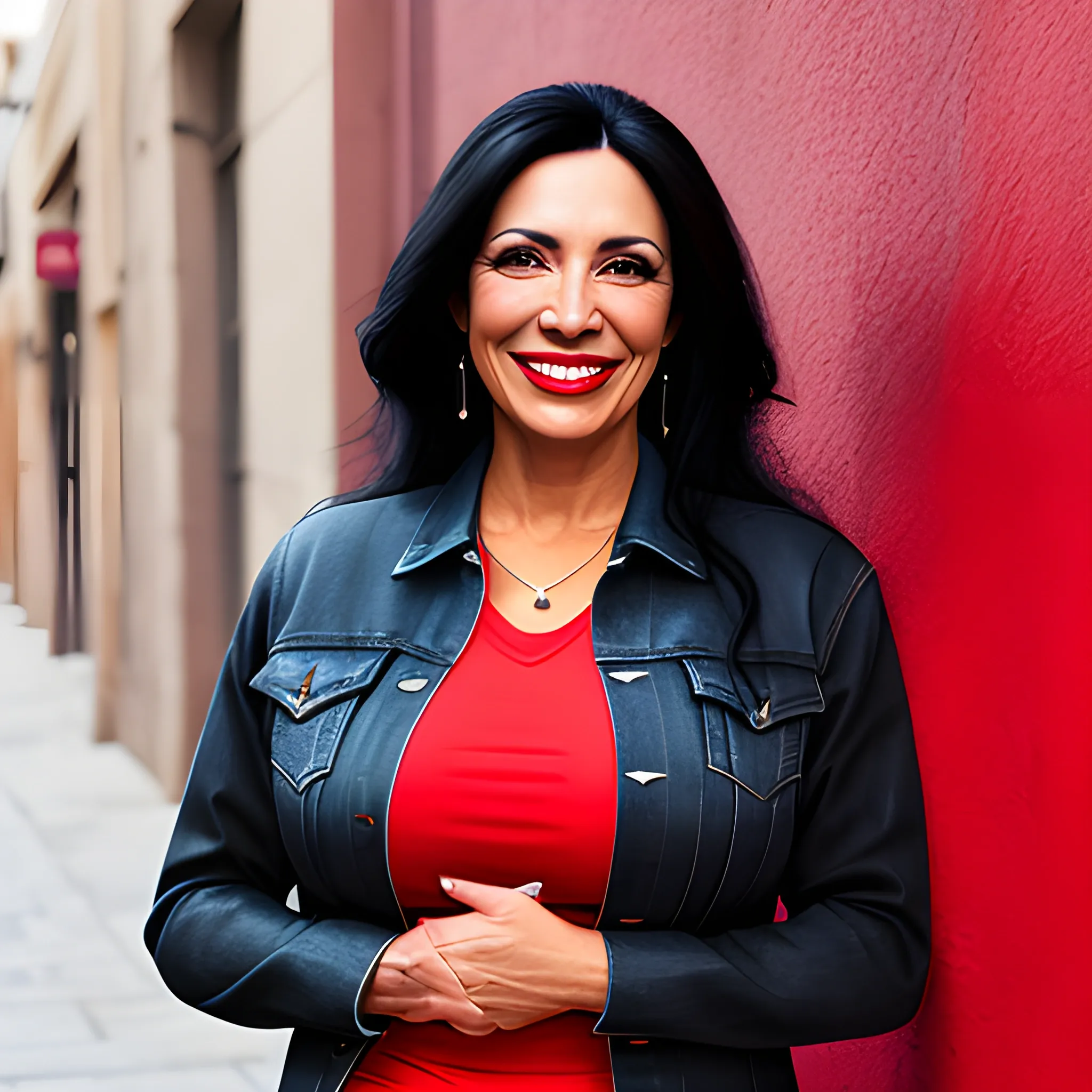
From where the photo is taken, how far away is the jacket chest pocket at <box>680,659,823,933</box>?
149 centimetres

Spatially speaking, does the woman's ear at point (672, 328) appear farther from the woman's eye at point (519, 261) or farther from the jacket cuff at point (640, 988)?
the jacket cuff at point (640, 988)

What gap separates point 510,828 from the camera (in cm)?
149

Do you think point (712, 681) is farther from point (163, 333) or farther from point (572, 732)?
point (163, 333)

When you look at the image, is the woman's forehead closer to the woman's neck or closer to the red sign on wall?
the woman's neck

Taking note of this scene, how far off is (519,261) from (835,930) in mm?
834

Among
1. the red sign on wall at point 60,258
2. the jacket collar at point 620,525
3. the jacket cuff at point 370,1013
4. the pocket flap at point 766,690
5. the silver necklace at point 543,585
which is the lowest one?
the jacket cuff at point 370,1013

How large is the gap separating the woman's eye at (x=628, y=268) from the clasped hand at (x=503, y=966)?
2.32ft

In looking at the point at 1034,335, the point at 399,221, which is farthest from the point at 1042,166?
the point at 399,221

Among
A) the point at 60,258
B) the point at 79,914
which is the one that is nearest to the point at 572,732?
the point at 79,914

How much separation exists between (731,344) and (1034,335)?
1.17 feet

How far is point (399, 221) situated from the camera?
4.30 m

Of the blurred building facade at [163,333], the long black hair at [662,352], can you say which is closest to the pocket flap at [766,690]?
the long black hair at [662,352]

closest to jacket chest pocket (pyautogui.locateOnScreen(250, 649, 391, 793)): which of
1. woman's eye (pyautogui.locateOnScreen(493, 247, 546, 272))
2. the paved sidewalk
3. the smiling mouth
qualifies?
the smiling mouth

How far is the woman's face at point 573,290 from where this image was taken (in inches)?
61.9
